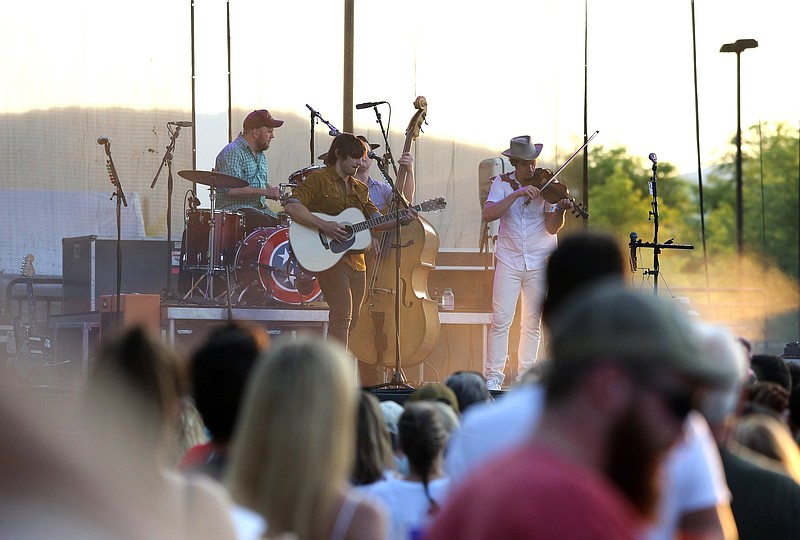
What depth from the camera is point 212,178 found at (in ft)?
34.1

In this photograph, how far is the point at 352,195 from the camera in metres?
8.84

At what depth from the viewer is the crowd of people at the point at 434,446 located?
61.3 inches

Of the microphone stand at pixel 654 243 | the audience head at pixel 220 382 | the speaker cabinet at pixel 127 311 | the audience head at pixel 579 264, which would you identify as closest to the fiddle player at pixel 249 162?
the speaker cabinet at pixel 127 311

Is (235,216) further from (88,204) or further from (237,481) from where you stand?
(237,481)

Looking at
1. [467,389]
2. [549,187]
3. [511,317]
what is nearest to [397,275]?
[511,317]

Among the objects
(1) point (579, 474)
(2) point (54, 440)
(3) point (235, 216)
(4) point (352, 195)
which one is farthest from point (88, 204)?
(1) point (579, 474)

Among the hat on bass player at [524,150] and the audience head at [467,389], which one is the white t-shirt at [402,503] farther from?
the hat on bass player at [524,150]

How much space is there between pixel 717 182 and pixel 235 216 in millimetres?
35696

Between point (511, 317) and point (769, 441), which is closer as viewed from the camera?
point (769, 441)

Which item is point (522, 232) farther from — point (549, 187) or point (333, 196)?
point (333, 196)

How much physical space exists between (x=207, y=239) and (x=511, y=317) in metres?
2.74

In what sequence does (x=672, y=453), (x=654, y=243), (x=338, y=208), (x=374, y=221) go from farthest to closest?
(x=654, y=243) < (x=338, y=208) < (x=374, y=221) < (x=672, y=453)

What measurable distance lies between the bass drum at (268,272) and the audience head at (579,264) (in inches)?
312

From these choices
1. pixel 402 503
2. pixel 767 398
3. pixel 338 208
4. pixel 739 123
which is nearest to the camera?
pixel 402 503
